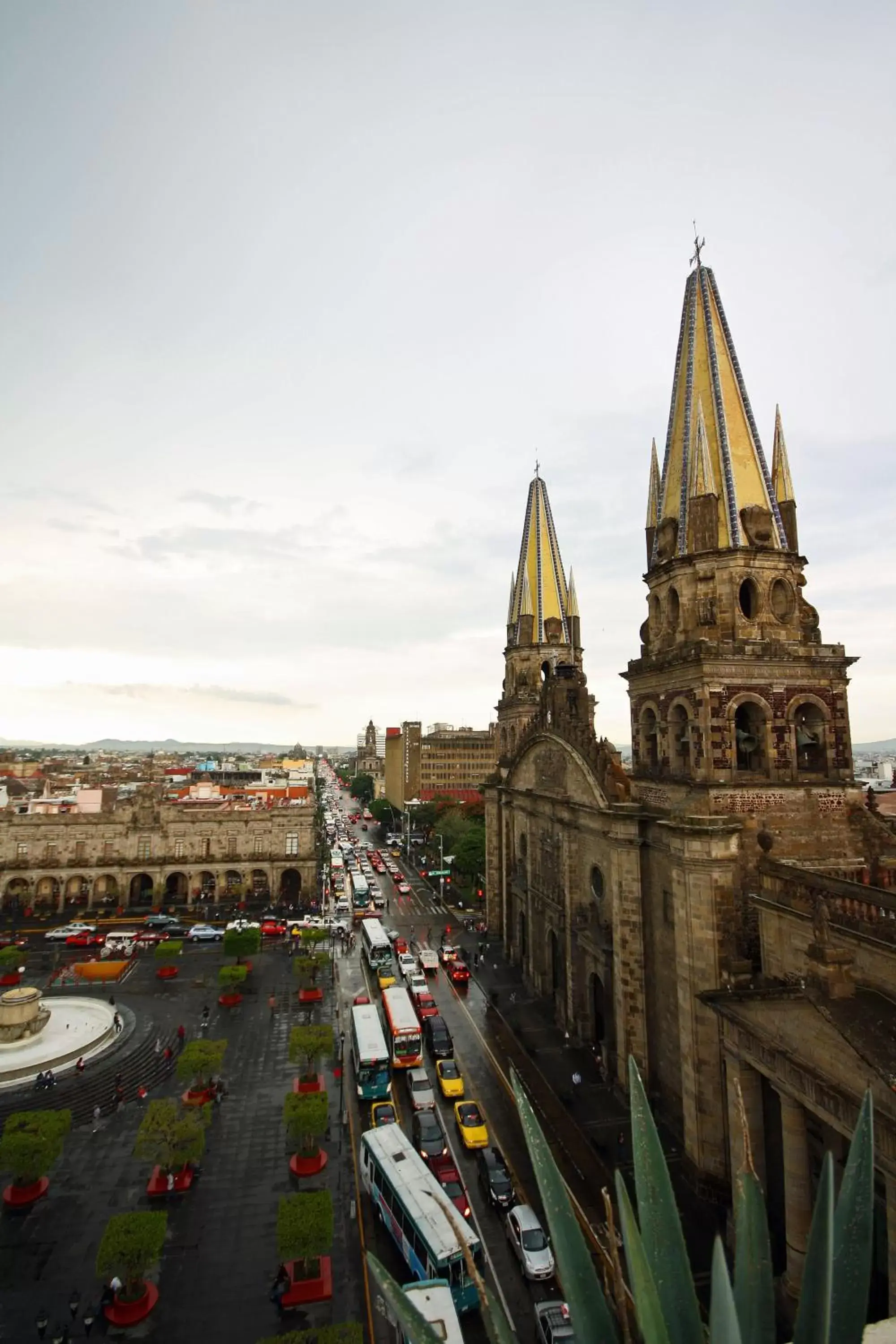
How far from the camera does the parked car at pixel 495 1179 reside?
80.0 feet

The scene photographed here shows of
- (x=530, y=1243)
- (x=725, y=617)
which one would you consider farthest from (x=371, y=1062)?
(x=725, y=617)

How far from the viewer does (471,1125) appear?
28484 mm

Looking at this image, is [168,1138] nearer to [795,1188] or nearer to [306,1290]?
[306,1290]

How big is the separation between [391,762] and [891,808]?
116m

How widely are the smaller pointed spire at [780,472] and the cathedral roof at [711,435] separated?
0.16 metres

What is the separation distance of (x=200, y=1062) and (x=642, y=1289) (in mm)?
29109

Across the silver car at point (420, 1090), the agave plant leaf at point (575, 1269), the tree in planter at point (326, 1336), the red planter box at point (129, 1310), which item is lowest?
the red planter box at point (129, 1310)

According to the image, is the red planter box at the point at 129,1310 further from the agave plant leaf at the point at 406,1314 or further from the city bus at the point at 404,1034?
the agave plant leaf at the point at 406,1314

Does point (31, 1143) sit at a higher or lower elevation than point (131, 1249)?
higher

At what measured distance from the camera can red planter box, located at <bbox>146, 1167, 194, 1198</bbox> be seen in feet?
83.3

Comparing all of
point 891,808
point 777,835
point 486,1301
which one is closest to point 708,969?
point 777,835

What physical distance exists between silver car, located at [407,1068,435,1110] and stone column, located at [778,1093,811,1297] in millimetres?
14076

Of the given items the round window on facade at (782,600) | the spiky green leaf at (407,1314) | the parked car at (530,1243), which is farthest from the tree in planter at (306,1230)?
the round window on facade at (782,600)

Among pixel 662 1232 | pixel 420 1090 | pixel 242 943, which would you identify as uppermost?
pixel 662 1232
